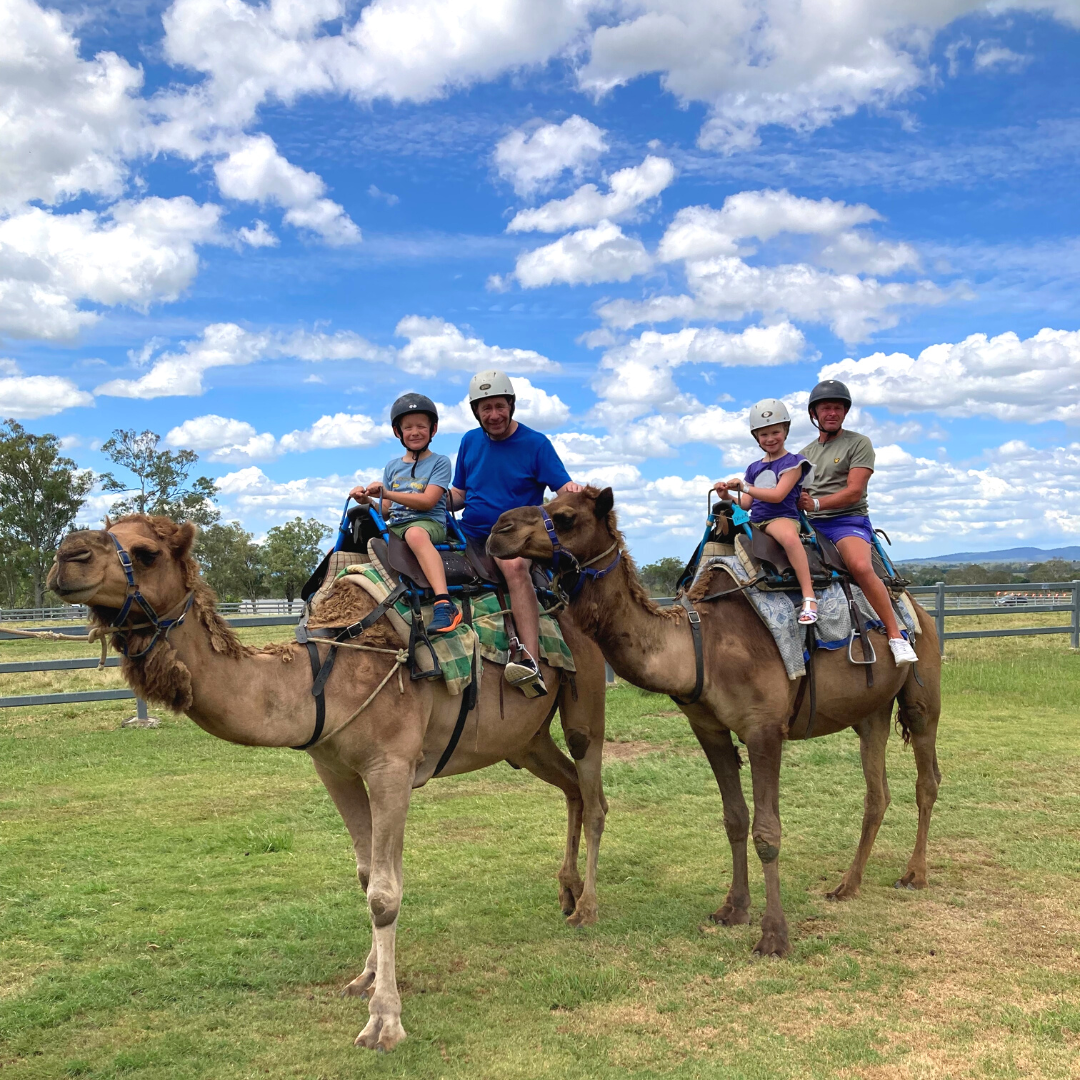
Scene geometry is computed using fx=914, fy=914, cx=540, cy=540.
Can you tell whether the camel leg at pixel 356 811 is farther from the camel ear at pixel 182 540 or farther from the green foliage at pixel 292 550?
the green foliage at pixel 292 550

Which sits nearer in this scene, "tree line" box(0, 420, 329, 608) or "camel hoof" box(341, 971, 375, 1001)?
"camel hoof" box(341, 971, 375, 1001)

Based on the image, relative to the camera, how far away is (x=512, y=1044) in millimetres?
4312

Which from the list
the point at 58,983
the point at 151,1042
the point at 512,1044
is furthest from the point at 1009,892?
the point at 58,983

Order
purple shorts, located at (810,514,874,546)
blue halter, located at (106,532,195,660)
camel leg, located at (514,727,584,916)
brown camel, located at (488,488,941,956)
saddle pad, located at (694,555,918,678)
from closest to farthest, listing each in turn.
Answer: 1. blue halter, located at (106,532,195,660)
2. brown camel, located at (488,488,941,956)
3. saddle pad, located at (694,555,918,678)
4. camel leg, located at (514,727,584,916)
5. purple shorts, located at (810,514,874,546)

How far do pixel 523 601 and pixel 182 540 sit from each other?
2.07 metres

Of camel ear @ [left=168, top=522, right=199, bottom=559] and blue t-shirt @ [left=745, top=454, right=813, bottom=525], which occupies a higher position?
blue t-shirt @ [left=745, top=454, right=813, bottom=525]

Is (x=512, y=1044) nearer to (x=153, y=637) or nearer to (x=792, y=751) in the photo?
(x=153, y=637)

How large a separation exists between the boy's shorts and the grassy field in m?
2.47

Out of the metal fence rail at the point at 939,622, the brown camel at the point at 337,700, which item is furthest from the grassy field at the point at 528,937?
the metal fence rail at the point at 939,622

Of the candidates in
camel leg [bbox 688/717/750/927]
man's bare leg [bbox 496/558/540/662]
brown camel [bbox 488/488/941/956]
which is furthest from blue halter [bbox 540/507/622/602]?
camel leg [bbox 688/717/750/927]

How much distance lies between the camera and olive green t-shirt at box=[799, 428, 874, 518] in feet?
21.7

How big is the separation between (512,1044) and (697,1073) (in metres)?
0.87

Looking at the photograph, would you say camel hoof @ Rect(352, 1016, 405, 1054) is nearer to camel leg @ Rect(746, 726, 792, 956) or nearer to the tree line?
camel leg @ Rect(746, 726, 792, 956)

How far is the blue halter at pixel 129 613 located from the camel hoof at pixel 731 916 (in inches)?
155
